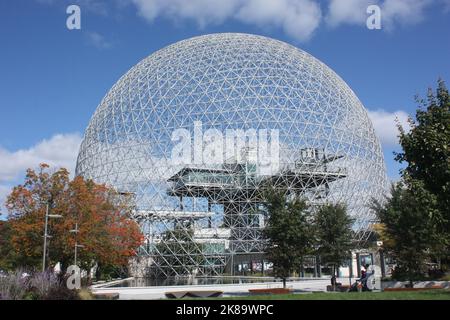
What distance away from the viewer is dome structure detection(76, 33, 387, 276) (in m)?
39.1

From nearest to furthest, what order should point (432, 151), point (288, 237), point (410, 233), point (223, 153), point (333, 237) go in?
point (432, 151) → point (288, 237) → point (410, 233) → point (333, 237) → point (223, 153)

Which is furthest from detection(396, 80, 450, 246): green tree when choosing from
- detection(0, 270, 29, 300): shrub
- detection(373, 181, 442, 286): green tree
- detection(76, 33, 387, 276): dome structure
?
detection(76, 33, 387, 276): dome structure

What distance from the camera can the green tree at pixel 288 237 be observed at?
80.9 feet

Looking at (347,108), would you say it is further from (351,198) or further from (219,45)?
(219,45)

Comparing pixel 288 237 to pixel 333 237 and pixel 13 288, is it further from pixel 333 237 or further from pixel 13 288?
pixel 13 288

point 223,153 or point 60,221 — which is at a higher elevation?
point 223,153

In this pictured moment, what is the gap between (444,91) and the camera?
57.4ft

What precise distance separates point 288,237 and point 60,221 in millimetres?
13004

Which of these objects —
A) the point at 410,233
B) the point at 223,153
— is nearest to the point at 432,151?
the point at 410,233

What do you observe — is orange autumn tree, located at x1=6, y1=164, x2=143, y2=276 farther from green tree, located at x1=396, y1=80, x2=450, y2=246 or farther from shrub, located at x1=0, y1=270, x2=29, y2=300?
green tree, located at x1=396, y1=80, x2=450, y2=246

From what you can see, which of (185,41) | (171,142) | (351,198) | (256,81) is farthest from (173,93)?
(351,198)

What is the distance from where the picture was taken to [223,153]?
39.0 metres

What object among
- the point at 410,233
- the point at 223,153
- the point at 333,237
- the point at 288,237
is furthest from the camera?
the point at 223,153

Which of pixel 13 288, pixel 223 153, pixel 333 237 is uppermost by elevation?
pixel 223 153
